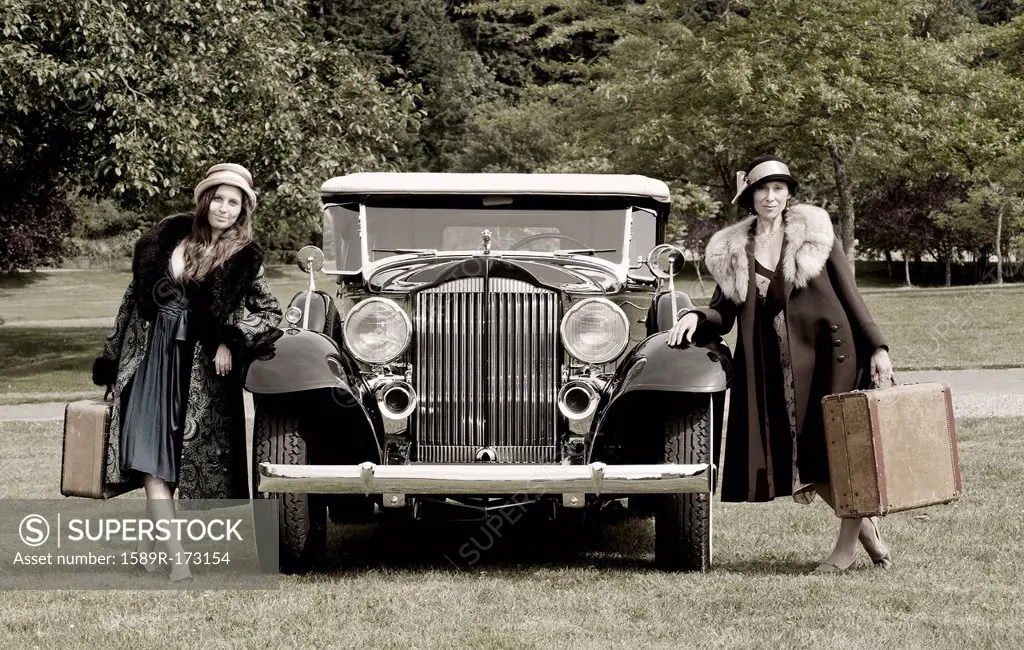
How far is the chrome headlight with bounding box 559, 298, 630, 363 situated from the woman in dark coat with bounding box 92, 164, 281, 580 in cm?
130

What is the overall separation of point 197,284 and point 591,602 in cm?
210

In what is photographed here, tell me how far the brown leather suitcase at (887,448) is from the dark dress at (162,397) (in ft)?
8.72

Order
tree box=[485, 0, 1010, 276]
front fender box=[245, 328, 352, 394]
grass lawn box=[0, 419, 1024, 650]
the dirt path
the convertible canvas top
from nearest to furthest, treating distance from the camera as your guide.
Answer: grass lawn box=[0, 419, 1024, 650] < front fender box=[245, 328, 352, 394] < the convertible canvas top < the dirt path < tree box=[485, 0, 1010, 276]

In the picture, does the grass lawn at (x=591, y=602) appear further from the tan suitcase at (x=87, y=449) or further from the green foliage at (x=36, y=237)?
the green foliage at (x=36, y=237)

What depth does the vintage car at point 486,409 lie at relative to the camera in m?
4.96

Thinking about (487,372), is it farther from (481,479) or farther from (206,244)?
(206,244)

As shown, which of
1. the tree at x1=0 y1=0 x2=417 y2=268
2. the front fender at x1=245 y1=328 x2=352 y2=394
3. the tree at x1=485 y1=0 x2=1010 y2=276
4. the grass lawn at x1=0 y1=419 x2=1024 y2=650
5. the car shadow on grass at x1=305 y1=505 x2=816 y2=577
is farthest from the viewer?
the tree at x1=485 y1=0 x2=1010 y2=276

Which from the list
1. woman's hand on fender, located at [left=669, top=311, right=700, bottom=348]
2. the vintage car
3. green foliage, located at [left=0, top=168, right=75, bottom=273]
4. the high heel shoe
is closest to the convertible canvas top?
the vintage car

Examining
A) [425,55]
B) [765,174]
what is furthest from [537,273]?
[425,55]

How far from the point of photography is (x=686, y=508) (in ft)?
17.5

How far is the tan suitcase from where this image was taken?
16.9 ft

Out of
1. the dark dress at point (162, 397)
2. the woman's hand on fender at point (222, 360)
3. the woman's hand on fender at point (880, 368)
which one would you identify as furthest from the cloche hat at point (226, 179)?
the woman's hand on fender at point (880, 368)

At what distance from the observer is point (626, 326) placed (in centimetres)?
561

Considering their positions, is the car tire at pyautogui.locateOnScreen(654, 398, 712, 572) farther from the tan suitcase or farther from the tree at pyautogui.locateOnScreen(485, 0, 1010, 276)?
the tree at pyautogui.locateOnScreen(485, 0, 1010, 276)
